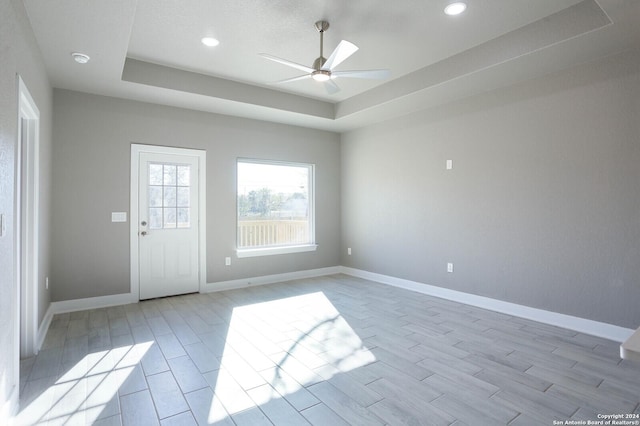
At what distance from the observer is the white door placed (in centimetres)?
467

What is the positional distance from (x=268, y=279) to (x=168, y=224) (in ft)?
5.88

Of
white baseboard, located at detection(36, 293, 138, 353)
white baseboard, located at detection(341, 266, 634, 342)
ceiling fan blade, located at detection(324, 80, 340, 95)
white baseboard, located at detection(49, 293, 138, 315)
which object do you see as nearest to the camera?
white baseboard, located at detection(341, 266, 634, 342)

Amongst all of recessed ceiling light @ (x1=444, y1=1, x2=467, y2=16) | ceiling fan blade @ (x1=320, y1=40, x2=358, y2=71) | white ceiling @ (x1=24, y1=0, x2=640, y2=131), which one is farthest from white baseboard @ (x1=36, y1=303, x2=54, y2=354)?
recessed ceiling light @ (x1=444, y1=1, x2=467, y2=16)

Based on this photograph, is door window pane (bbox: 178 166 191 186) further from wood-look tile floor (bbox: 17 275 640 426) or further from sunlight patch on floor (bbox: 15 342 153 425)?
sunlight patch on floor (bbox: 15 342 153 425)

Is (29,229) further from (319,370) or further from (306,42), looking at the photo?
(306,42)

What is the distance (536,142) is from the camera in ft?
12.6

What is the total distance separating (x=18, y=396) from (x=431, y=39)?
14.5 ft

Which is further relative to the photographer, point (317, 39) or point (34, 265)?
point (317, 39)

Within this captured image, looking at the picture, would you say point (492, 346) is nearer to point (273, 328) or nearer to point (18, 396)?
point (273, 328)

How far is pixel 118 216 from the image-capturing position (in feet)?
14.7

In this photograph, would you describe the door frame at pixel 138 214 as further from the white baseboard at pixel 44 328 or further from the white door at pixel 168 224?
the white baseboard at pixel 44 328

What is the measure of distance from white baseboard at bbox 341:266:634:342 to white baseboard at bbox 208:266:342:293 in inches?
44.5

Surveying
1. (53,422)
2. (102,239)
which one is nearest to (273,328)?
(53,422)

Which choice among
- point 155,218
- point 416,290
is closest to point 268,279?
point 155,218
